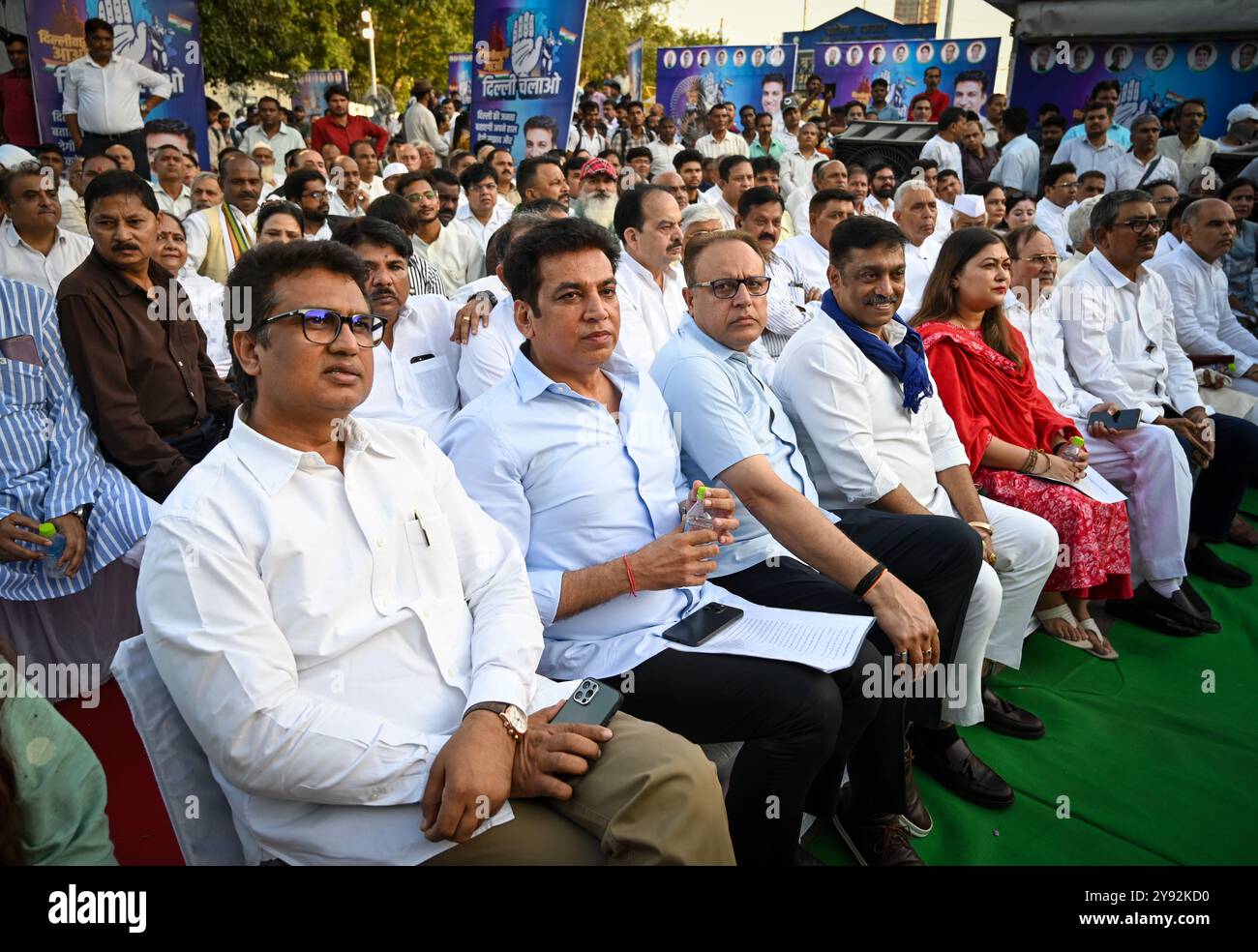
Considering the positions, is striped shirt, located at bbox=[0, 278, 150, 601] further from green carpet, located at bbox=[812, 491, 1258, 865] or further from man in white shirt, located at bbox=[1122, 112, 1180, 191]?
man in white shirt, located at bbox=[1122, 112, 1180, 191]

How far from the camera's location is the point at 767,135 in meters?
12.3

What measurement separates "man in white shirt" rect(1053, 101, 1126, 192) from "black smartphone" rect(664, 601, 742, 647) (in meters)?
9.10

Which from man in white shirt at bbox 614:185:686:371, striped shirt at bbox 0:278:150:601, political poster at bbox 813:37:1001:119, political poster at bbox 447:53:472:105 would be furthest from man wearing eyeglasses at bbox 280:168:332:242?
political poster at bbox 447:53:472:105

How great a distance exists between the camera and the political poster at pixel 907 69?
14922 mm

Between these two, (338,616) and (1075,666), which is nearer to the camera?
(338,616)

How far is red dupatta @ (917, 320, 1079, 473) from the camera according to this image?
3.68 m

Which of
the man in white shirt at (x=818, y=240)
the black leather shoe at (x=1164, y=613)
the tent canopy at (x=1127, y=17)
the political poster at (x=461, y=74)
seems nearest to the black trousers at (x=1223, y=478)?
the black leather shoe at (x=1164, y=613)

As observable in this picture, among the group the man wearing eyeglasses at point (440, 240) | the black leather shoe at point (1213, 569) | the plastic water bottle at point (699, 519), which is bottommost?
the black leather shoe at point (1213, 569)

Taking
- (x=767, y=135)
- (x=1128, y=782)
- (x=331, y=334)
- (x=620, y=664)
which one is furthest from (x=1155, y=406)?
(x=767, y=135)

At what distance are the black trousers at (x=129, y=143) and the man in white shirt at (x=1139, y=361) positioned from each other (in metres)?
7.73

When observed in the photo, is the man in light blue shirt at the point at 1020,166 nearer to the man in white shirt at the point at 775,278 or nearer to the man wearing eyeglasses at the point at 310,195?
the man in white shirt at the point at 775,278

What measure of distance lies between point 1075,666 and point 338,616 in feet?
10.2

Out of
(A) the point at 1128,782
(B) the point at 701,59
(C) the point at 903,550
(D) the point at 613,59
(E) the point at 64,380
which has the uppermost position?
(D) the point at 613,59
